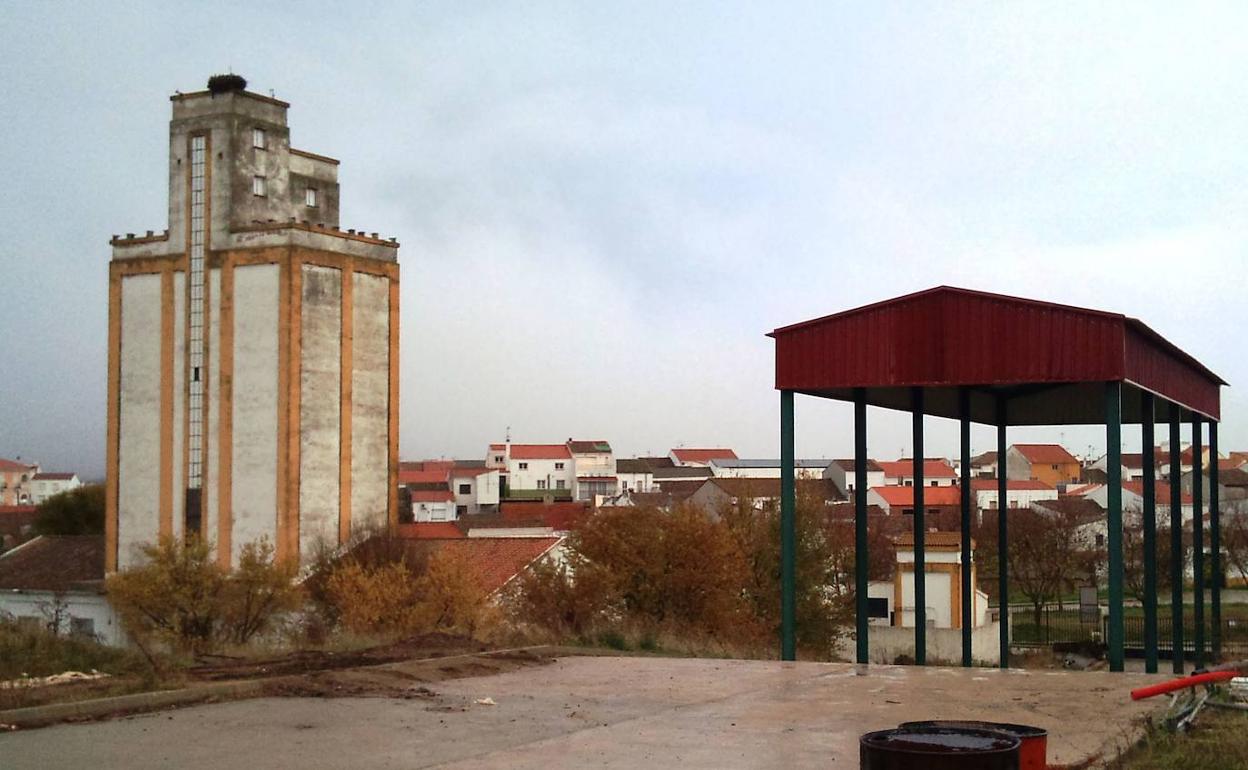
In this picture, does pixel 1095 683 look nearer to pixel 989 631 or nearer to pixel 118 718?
pixel 118 718

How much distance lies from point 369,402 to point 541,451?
91292mm

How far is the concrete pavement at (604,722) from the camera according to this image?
1048 centimetres

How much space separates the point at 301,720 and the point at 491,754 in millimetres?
2717

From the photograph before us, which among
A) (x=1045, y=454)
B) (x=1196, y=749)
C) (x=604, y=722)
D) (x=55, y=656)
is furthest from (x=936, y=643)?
(x=1045, y=454)

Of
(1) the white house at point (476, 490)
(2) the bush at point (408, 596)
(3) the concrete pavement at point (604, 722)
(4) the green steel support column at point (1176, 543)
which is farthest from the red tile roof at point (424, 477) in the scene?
(3) the concrete pavement at point (604, 722)

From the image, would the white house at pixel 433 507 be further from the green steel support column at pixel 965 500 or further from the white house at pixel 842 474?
the green steel support column at pixel 965 500

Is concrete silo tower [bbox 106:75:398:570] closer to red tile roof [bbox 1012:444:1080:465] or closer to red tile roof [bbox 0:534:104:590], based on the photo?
red tile roof [bbox 0:534:104:590]

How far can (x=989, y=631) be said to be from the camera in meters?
41.0

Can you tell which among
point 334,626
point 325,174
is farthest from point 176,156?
point 334,626

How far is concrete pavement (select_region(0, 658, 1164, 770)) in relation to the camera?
412 inches

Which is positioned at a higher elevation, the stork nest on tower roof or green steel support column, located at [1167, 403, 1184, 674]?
the stork nest on tower roof

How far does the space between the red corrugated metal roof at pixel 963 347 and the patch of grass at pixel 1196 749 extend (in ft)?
24.0

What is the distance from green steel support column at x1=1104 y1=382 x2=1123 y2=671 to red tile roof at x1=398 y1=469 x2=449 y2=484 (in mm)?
124729

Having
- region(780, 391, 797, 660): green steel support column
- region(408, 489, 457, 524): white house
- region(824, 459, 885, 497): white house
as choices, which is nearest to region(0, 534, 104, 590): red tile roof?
region(780, 391, 797, 660): green steel support column
